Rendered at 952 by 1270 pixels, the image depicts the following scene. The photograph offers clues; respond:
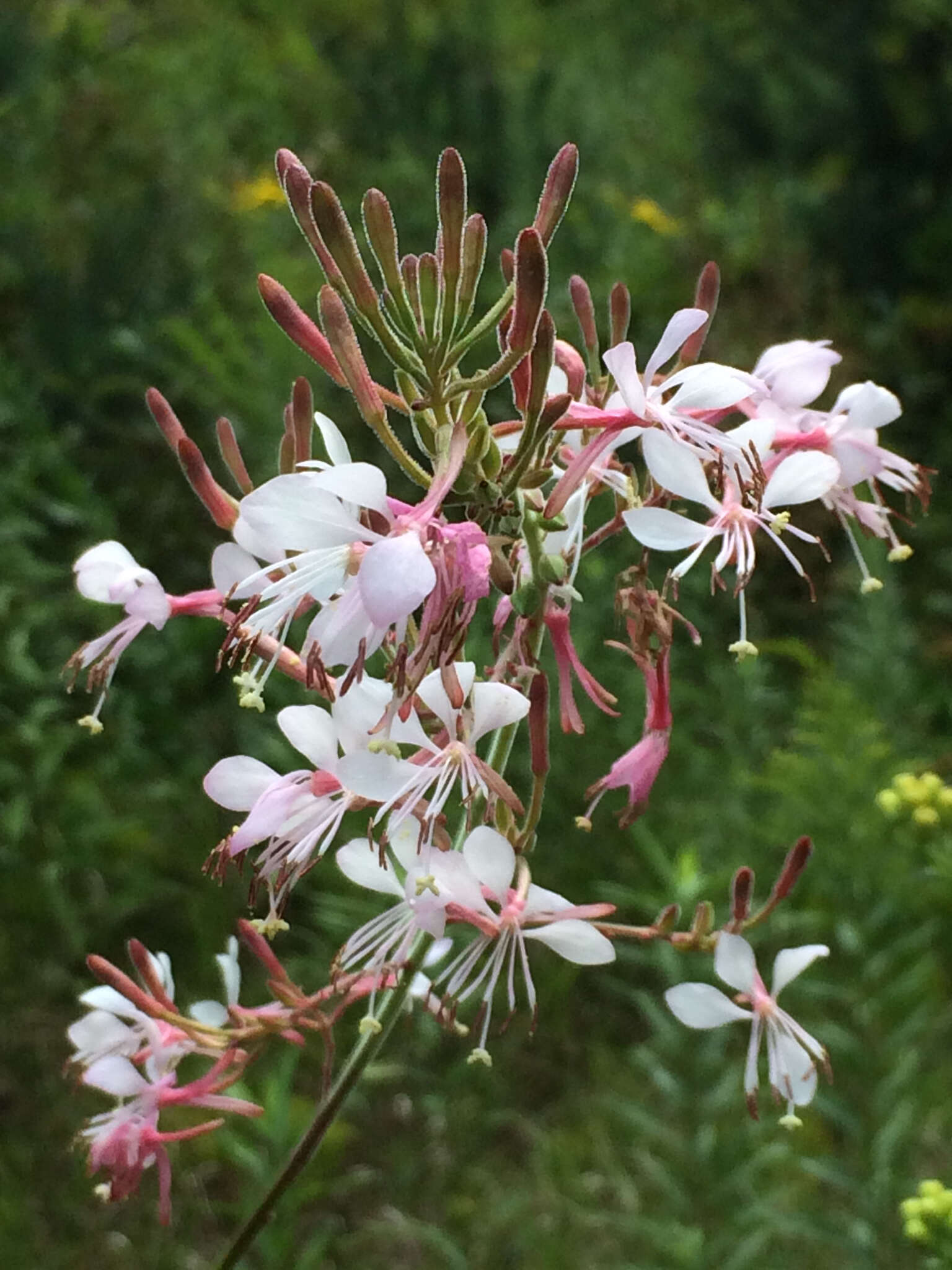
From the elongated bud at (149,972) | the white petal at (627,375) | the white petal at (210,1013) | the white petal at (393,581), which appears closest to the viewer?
the white petal at (393,581)

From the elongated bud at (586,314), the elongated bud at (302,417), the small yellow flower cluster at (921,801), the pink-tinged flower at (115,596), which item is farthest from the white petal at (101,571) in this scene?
the small yellow flower cluster at (921,801)

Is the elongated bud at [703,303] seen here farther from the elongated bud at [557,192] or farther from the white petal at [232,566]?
the white petal at [232,566]

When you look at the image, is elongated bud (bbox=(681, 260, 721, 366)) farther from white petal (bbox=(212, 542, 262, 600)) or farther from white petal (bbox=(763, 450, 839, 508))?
white petal (bbox=(212, 542, 262, 600))

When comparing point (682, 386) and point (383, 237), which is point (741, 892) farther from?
point (383, 237)

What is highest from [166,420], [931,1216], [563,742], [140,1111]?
[166,420]

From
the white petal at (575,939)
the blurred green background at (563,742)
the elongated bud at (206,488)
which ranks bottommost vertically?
the blurred green background at (563,742)

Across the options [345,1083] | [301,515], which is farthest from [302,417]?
[345,1083]
